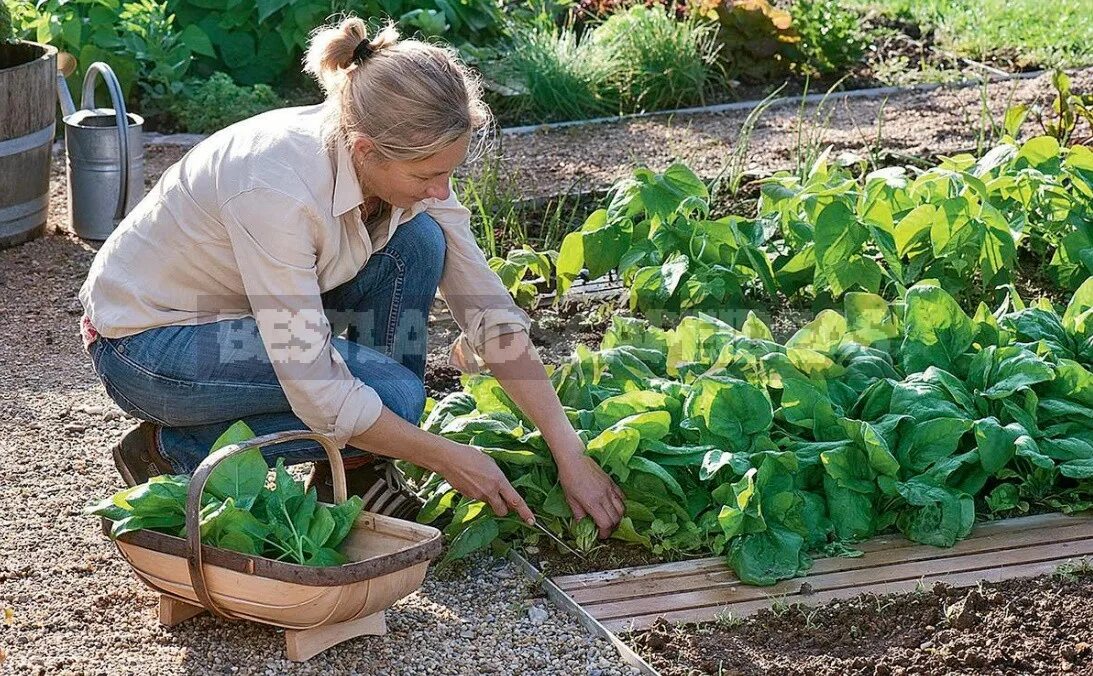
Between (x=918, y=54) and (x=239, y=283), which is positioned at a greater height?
(x=239, y=283)

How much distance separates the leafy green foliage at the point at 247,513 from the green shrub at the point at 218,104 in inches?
143

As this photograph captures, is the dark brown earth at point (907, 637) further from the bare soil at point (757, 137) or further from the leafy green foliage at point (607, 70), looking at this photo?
the leafy green foliage at point (607, 70)

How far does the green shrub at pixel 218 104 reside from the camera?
582 centimetres

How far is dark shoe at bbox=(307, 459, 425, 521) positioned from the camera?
278 centimetres

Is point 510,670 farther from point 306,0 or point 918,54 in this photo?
point 918,54

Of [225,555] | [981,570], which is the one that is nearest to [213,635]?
[225,555]

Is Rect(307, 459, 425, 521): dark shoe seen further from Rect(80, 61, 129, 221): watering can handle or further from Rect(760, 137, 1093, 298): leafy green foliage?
Rect(80, 61, 129, 221): watering can handle

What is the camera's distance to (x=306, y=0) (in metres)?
6.26

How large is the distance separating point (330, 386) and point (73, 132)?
8.83 feet

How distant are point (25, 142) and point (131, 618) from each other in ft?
8.15

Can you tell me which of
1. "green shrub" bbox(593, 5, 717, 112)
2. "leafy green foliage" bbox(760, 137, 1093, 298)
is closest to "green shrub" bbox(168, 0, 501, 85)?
"green shrub" bbox(593, 5, 717, 112)

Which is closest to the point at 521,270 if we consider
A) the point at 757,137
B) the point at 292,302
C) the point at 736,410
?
the point at 736,410

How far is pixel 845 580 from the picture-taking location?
2.60 m

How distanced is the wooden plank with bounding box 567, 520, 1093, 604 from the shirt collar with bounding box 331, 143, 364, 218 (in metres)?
0.84
